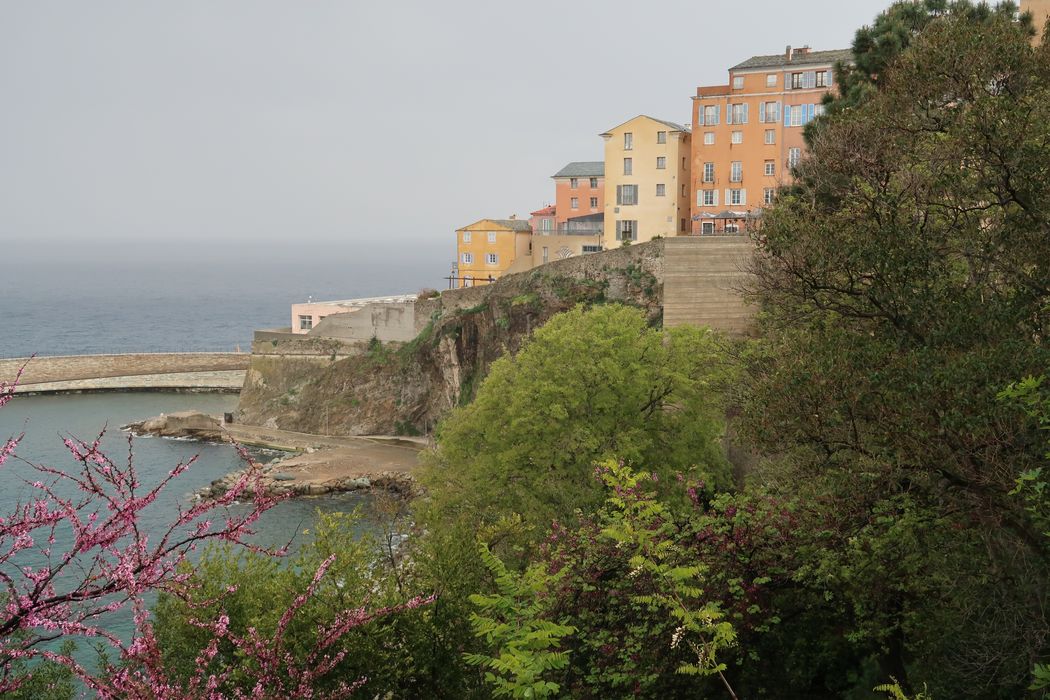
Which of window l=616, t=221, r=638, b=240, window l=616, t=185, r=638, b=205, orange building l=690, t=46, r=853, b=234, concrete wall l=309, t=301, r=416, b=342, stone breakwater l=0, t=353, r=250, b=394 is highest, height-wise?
orange building l=690, t=46, r=853, b=234

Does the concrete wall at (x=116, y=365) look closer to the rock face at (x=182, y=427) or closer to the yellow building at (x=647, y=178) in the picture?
the rock face at (x=182, y=427)

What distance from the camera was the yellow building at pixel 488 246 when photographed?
71.3 m

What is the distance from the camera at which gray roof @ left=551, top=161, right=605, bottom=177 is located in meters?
72.3

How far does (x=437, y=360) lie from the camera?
56250 mm

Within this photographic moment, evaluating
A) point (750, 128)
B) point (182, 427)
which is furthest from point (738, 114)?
point (182, 427)

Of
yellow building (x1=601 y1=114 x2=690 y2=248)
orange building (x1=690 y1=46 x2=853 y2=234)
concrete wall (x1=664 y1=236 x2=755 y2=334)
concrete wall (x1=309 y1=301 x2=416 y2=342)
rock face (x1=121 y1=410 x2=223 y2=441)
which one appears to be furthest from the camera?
concrete wall (x1=309 y1=301 x2=416 y2=342)

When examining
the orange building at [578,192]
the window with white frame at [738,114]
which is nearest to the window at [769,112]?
the window with white frame at [738,114]

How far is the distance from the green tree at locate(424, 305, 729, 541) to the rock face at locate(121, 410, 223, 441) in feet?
110

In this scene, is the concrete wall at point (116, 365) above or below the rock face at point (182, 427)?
above

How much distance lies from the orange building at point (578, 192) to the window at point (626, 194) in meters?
15.1

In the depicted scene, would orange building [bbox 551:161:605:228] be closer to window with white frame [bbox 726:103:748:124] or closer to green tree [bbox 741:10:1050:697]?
window with white frame [bbox 726:103:748:124]

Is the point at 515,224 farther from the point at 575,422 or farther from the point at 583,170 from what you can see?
the point at 575,422

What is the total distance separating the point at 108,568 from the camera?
18.5 feet

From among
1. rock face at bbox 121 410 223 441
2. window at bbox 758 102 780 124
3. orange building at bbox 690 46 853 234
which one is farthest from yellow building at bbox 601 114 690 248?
rock face at bbox 121 410 223 441
